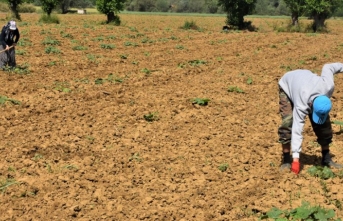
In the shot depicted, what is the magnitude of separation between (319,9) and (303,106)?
3556 cm

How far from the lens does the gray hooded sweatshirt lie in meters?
4.87

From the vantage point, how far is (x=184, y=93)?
31.5ft

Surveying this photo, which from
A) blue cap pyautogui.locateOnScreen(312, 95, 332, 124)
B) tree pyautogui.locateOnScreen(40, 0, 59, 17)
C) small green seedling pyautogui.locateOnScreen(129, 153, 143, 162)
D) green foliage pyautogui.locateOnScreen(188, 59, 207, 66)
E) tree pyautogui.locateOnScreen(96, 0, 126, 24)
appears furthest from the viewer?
tree pyautogui.locateOnScreen(40, 0, 59, 17)

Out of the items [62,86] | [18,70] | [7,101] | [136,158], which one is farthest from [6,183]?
[18,70]

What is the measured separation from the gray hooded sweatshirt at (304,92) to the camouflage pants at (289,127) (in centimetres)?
22

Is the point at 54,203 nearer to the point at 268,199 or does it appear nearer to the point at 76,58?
the point at 268,199

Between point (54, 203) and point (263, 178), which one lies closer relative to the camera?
point (54, 203)

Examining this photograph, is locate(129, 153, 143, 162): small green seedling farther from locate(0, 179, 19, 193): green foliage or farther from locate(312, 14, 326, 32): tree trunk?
locate(312, 14, 326, 32): tree trunk

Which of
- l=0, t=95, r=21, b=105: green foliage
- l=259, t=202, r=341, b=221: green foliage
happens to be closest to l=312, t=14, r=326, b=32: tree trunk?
l=0, t=95, r=21, b=105: green foliage

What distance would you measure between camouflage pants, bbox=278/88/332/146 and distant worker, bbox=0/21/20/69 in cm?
788

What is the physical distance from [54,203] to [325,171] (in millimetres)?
3304

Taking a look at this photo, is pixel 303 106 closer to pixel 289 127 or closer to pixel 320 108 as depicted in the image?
pixel 320 108

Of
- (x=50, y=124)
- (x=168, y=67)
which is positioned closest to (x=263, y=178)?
(x=50, y=124)

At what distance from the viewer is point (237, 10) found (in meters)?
38.6
